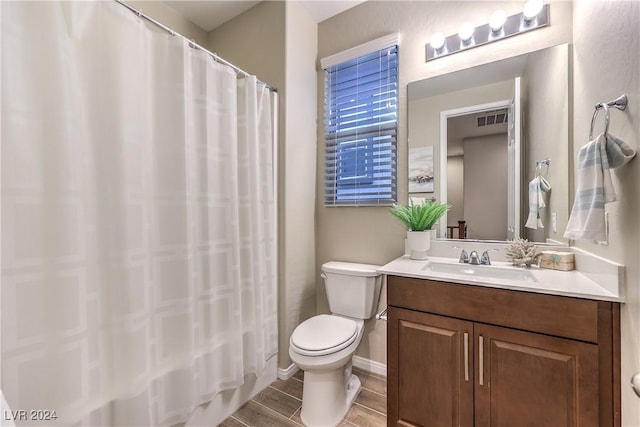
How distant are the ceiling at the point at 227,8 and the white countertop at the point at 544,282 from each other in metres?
1.99

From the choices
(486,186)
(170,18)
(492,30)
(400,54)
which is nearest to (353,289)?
(486,186)

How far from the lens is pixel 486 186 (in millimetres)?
1664

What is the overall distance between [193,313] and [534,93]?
2.24 metres

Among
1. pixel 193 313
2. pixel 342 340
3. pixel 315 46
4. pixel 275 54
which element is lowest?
pixel 342 340

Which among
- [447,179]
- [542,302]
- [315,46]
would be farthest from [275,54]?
[542,302]

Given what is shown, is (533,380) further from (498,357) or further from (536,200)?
(536,200)

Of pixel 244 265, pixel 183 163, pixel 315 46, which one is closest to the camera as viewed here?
pixel 183 163

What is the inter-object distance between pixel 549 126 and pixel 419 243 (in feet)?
3.19

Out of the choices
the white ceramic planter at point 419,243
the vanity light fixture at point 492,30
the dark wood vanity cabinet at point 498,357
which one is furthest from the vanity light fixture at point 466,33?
the dark wood vanity cabinet at point 498,357

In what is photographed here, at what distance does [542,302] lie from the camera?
3.47ft

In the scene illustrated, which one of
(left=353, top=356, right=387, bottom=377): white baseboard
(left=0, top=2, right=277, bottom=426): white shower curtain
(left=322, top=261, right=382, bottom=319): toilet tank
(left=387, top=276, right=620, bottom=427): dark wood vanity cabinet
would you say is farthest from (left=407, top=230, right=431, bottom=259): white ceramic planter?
(left=0, top=2, right=277, bottom=426): white shower curtain

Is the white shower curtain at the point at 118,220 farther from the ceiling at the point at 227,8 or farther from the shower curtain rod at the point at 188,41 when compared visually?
the ceiling at the point at 227,8

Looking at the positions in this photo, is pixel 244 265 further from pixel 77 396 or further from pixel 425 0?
pixel 425 0

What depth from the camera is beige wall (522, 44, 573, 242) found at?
1.44m
